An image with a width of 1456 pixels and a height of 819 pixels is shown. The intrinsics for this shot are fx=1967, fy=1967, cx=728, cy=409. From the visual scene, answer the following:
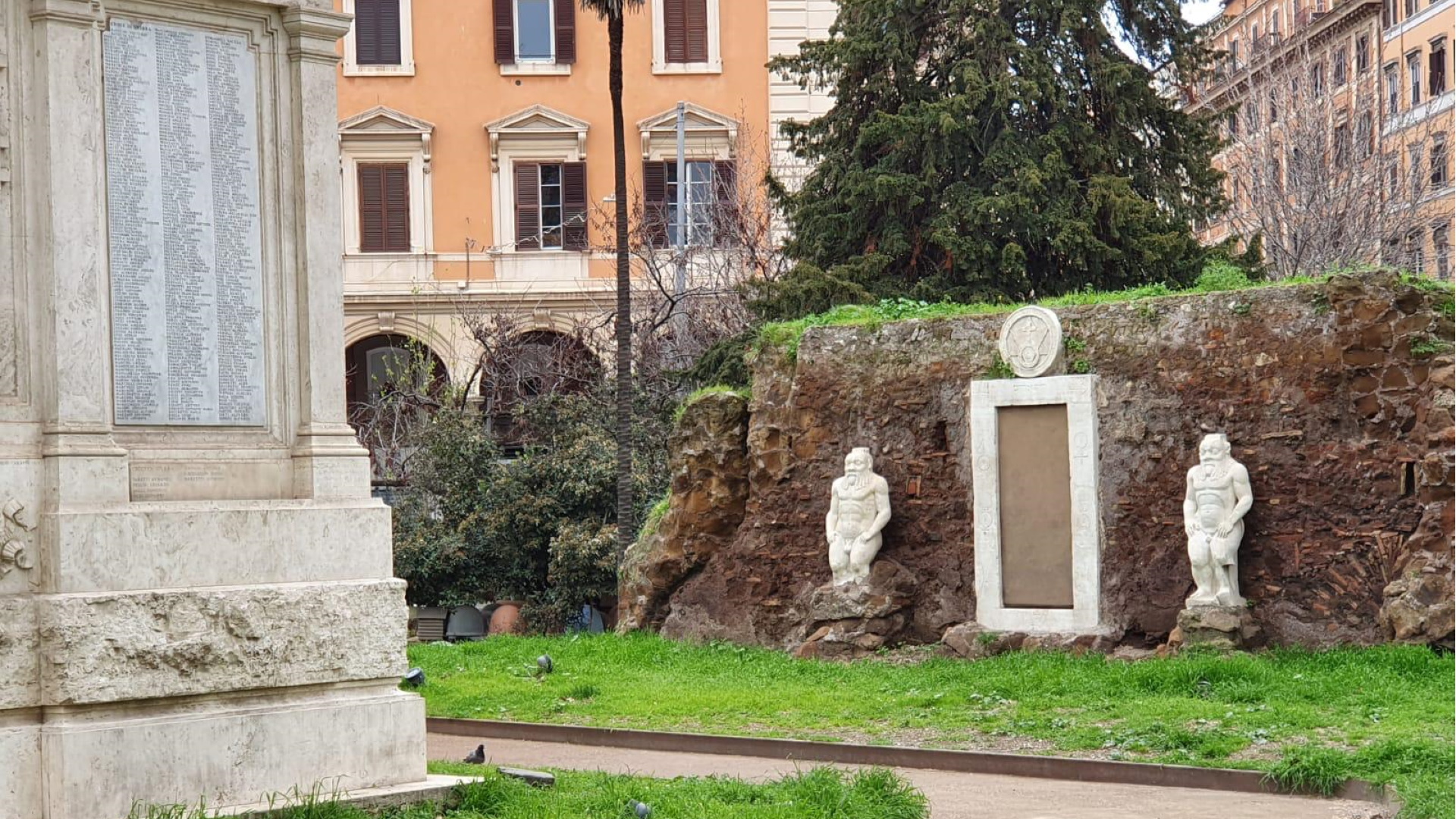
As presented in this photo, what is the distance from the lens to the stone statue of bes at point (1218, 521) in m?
15.5

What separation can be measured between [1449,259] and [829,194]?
47.4 feet

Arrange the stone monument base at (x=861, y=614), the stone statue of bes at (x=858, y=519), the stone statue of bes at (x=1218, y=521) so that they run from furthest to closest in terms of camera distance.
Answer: the stone statue of bes at (x=858, y=519) → the stone monument base at (x=861, y=614) → the stone statue of bes at (x=1218, y=521)

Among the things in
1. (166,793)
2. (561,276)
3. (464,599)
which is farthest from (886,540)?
(561,276)

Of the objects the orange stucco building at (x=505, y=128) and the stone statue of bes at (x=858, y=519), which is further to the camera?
the orange stucco building at (x=505, y=128)

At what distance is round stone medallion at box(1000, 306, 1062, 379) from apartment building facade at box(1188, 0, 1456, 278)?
11078mm

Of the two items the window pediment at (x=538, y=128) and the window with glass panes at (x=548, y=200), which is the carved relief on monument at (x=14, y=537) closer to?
Answer: the window with glass panes at (x=548, y=200)

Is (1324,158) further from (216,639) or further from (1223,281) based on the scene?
(216,639)

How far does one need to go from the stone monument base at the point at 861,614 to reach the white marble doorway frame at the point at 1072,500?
80 cm

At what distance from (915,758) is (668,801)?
3521mm

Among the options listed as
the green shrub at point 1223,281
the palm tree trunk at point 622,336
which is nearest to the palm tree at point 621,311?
the palm tree trunk at point 622,336

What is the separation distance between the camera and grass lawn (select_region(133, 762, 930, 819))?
8.68m

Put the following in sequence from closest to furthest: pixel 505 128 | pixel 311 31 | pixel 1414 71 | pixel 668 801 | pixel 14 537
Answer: pixel 14 537, pixel 668 801, pixel 311 31, pixel 505 128, pixel 1414 71

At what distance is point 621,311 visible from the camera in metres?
23.8

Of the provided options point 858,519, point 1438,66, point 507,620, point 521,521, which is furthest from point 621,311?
point 1438,66
